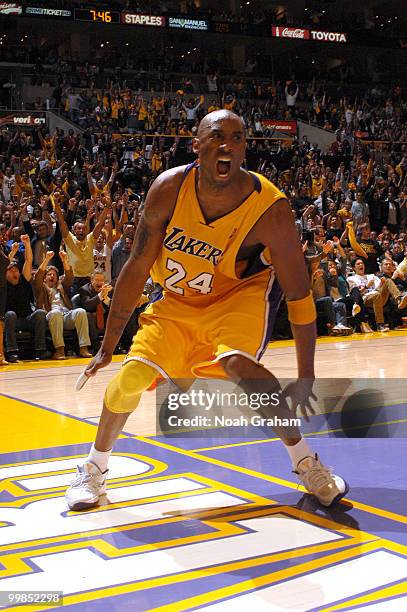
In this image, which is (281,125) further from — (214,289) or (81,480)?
(81,480)

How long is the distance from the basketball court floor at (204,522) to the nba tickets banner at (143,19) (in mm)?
23624

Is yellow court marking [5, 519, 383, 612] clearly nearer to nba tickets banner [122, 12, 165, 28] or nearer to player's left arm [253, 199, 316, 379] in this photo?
player's left arm [253, 199, 316, 379]

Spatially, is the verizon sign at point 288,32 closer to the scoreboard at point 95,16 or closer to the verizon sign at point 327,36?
the verizon sign at point 327,36

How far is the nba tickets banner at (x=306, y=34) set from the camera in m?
29.5

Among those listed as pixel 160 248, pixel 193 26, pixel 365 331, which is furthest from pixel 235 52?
pixel 160 248

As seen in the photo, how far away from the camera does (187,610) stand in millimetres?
2322

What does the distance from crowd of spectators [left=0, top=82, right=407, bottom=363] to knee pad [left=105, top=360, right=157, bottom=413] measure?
48cm

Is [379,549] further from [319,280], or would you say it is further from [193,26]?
[193,26]

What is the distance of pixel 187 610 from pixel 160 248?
158 centimetres

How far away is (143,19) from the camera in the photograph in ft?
88.2

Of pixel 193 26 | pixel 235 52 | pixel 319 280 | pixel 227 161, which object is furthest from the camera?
pixel 235 52

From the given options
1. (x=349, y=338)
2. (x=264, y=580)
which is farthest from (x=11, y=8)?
(x=264, y=580)

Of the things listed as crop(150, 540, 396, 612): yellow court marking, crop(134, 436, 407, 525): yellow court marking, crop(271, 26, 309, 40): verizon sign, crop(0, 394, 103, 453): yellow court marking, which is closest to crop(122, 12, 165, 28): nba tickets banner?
crop(271, 26, 309, 40): verizon sign

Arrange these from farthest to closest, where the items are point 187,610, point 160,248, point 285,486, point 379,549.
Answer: point 285,486 → point 160,248 → point 379,549 → point 187,610
